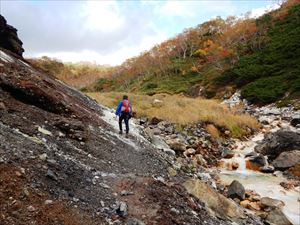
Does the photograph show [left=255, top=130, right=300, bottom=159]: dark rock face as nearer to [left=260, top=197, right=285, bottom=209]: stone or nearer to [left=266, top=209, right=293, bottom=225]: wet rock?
[left=260, top=197, right=285, bottom=209]: stone

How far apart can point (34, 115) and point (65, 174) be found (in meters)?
3.55

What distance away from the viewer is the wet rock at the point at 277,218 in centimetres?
1212

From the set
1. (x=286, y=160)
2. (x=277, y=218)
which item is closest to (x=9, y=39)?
(x=286, y=160)

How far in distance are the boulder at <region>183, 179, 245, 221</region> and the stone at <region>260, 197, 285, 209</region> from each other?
2356 mm

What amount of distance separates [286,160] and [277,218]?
256 inches

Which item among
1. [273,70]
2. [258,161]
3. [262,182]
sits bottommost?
[262,182]

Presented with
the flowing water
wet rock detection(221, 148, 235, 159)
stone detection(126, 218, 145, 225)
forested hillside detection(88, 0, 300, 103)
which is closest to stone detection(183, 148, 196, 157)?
the flowing water

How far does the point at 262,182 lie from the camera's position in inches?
664

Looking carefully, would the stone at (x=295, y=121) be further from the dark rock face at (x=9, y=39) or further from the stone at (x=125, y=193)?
the stone at (x=125, y=193)

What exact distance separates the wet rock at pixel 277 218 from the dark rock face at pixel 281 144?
24.6 ft

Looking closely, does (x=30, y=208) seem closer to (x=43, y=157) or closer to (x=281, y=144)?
(x=43, y=157)

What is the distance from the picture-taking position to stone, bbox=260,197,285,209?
13.6 metres

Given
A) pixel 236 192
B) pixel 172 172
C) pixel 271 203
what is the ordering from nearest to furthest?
1. pixel 172 172
2. pixel 271 203
3. pixel 236 192

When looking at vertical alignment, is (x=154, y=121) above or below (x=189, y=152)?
above
